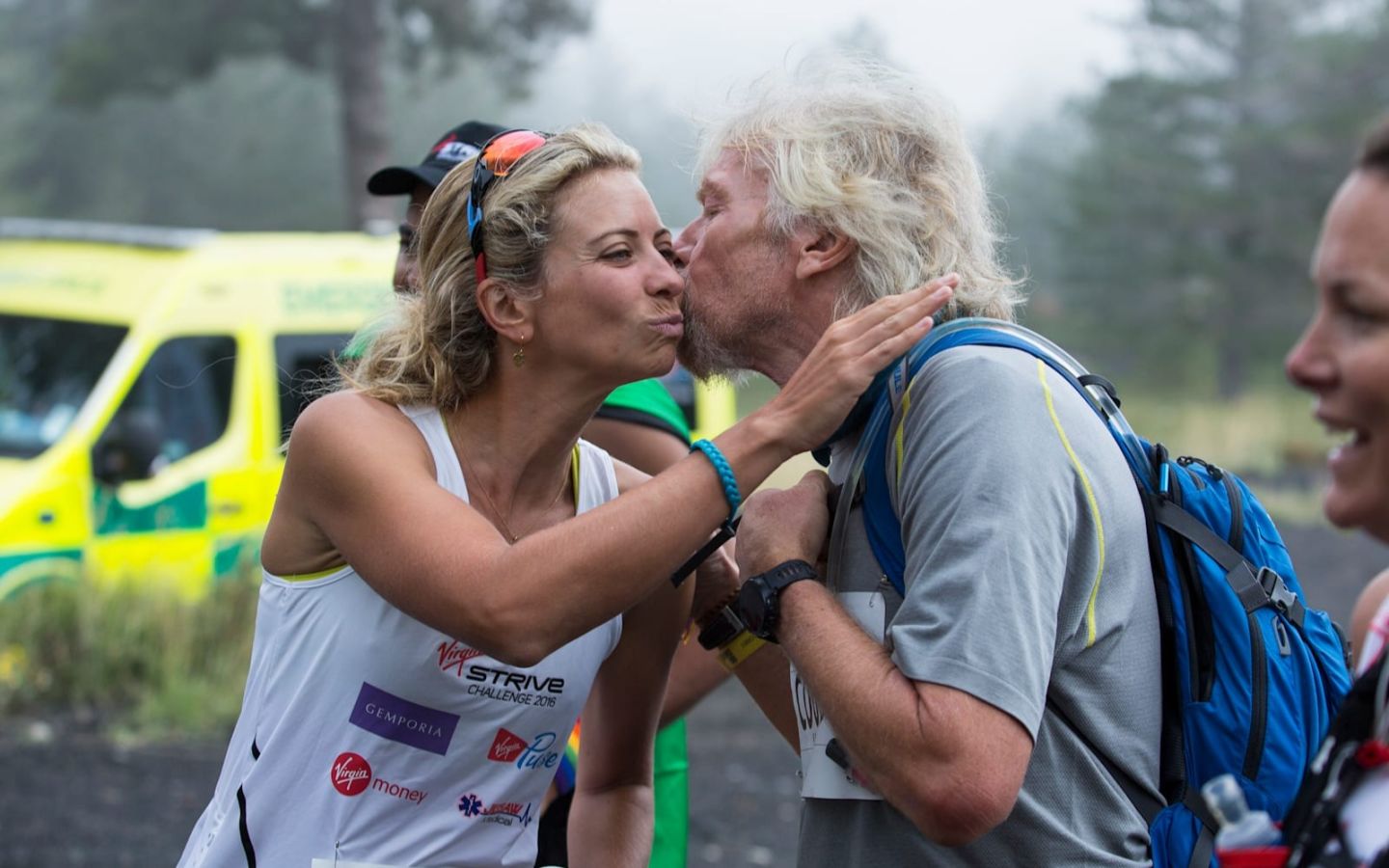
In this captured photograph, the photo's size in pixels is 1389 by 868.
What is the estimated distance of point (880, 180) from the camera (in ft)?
8.11

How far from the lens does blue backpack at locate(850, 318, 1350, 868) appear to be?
2059 mm

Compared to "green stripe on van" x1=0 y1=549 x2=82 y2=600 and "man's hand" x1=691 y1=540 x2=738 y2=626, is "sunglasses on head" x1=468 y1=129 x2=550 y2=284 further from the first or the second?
"green stripe on van" x1=0 y1=549 x2=82 y2=600

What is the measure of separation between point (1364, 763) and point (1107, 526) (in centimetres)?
64

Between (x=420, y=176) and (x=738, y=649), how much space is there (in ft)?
4.85

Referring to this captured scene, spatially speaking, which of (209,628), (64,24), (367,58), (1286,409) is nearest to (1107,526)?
(209,628)

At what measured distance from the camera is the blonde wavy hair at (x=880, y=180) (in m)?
2.45

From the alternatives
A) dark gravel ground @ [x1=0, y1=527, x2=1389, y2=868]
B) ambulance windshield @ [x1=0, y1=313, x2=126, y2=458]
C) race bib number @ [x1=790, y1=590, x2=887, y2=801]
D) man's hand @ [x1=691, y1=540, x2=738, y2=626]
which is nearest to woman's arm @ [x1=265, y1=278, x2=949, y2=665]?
race bib number @ [x1=790, y1=590, x2=887, y2=801]

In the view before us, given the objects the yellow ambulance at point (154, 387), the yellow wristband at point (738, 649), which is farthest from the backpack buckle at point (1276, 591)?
the yellow ambulance at point (154, 387)

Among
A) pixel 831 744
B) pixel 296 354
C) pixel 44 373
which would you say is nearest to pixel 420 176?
pixel 831 744

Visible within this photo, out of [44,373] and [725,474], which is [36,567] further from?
[725,474]

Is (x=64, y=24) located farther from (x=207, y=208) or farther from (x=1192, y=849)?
(x=1192, y=849)

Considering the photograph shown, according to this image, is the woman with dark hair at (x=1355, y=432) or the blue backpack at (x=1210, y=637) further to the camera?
the blue backpack at (x=1210, y=637)

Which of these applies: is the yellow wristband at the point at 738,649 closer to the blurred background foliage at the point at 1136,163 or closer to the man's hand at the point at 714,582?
the man's hand at the point at 714,582

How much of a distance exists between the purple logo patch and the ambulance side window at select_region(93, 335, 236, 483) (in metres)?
5.50
